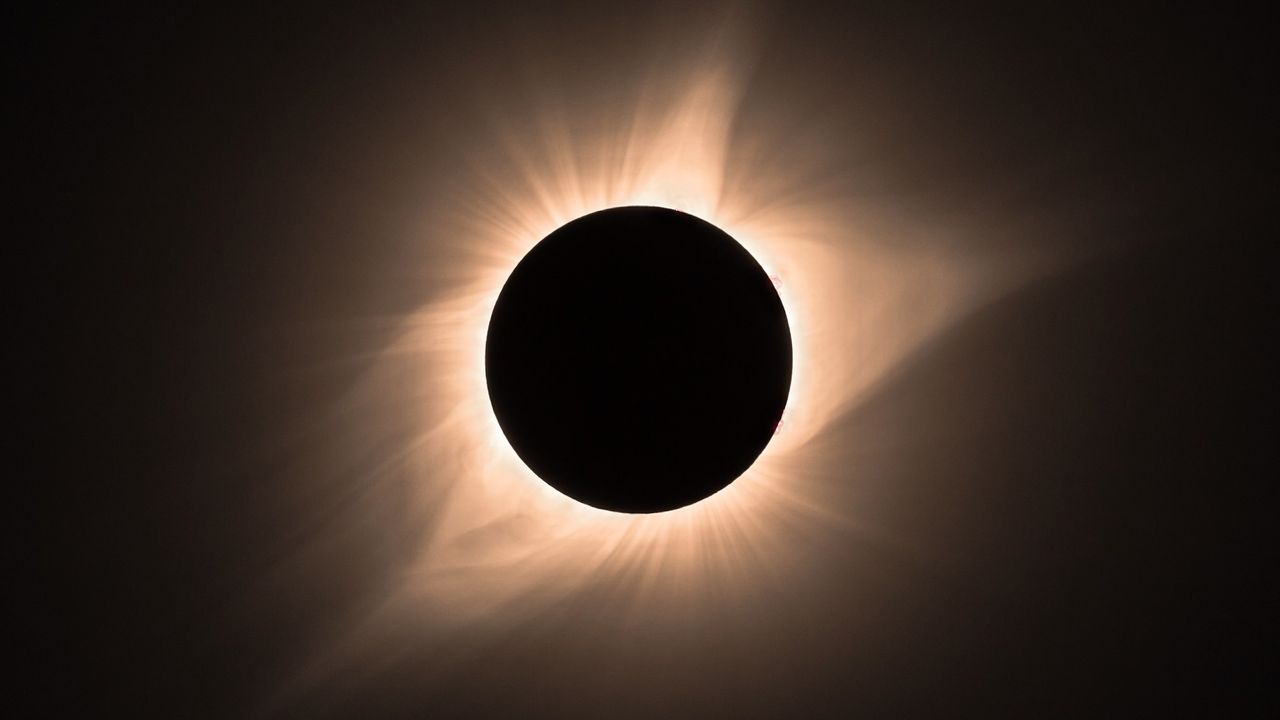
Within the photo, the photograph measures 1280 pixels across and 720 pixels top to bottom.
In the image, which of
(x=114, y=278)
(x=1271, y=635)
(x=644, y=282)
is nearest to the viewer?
(x=644, y=282)

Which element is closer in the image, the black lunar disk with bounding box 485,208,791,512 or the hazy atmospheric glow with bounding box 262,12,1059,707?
the black lunar disk with bounding box 485,208,791,512

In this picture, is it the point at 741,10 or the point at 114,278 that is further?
the point at 114,278

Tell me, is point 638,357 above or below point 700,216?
below

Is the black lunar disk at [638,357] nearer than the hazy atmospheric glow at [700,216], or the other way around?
the black lunar disk at [638,357]

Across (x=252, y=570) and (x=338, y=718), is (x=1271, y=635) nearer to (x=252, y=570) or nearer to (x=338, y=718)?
(x=338, y=718)

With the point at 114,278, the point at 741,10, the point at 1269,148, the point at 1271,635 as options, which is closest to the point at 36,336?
the point at 114,278

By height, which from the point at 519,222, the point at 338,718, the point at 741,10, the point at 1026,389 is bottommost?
the point at 338,718

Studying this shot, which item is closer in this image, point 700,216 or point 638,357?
point 638,357

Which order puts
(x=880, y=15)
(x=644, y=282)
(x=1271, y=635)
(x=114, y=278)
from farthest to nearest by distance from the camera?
1. (x=1271, y=635)
2. (x=114, y=278)
3. (x=880, y=15)
4. (x=644, y=282)
